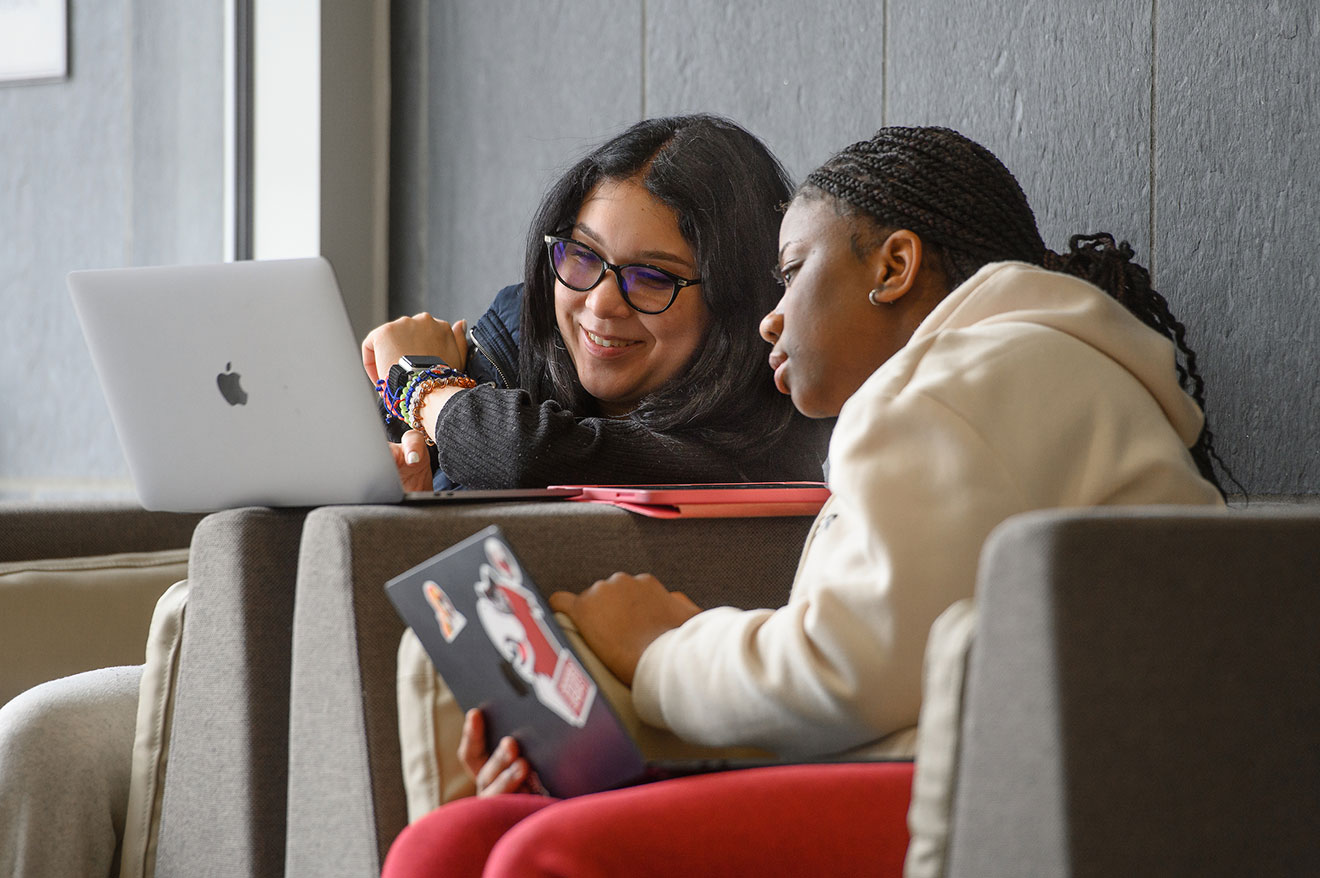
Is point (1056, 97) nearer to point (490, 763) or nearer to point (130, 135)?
point (490, 763)

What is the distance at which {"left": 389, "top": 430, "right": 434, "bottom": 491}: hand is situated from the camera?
1794 mm

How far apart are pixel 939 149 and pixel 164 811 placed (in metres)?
1.09

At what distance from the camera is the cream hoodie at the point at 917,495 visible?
3.10 feet

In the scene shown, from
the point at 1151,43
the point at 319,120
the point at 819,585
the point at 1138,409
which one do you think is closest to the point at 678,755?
the point at 819,585

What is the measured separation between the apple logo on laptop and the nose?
2.42 ft

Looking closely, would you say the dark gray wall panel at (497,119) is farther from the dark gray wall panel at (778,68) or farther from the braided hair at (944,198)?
the braided hair at (944,198)

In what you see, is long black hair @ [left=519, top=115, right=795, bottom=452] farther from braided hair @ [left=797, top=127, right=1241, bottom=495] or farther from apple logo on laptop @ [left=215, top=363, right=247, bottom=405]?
apple logo on laptop @ [left=215, top=363, right=247, bottom=405]

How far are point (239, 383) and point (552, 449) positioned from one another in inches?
18.7

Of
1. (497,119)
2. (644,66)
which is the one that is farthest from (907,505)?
(497,119)

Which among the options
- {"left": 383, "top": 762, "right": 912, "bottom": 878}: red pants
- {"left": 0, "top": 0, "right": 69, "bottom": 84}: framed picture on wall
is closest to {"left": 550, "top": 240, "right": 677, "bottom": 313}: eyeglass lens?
{"left": 383, "top": 762, "right": 912, "bottom": 878}: red pants

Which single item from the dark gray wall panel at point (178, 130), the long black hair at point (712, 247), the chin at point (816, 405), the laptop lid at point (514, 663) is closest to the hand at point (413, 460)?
the long black hair at point (712, 247)

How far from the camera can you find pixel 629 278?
1943 mm

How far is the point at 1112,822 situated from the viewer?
74 cm

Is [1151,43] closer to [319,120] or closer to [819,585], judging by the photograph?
[819,585]
